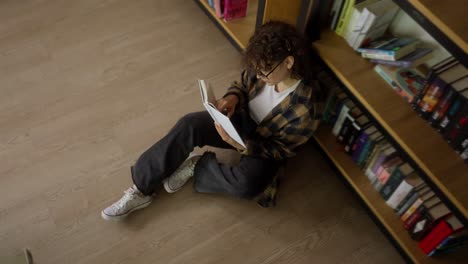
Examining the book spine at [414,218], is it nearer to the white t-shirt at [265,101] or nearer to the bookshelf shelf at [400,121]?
the bookshelf shelf at [400,121]

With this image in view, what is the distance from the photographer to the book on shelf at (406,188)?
1.32 meters

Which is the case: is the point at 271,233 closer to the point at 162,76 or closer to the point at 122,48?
the point at 162,76

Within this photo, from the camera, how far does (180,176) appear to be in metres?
1.55

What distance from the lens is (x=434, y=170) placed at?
1.14m

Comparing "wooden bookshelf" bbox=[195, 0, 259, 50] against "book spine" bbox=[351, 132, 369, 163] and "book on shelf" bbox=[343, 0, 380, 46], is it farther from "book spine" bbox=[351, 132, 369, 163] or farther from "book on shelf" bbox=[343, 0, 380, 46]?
"book spine" bbox=[351, 132, 369, 163]

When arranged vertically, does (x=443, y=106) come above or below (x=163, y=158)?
above

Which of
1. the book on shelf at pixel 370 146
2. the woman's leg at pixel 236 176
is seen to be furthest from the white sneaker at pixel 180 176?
the book on shelf at pixel 370 146

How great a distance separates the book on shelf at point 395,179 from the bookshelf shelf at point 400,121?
0.51 feet

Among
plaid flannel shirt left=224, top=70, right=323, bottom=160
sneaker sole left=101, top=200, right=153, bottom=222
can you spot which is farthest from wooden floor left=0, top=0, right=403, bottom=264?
plaid flannel shirt left=224, top=70, right=323, bottom=160

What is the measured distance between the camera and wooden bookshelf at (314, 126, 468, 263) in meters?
1.37

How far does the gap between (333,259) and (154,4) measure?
62.0 inches

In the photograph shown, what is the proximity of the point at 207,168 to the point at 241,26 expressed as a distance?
74 cm

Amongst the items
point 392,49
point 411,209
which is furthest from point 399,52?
point 411,209

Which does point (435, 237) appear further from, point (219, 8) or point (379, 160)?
point (219, 8)
